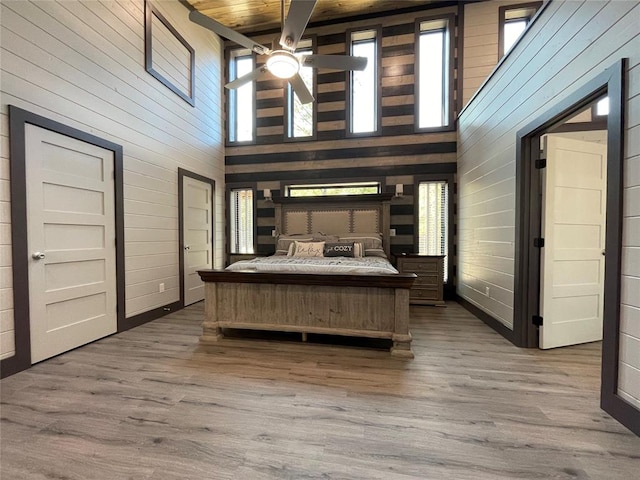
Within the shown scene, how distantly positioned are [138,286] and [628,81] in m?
4.67

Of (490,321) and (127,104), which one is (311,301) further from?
(127,104)

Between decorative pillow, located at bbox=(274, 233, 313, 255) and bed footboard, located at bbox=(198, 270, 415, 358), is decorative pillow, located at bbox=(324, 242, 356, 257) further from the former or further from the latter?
bed footboard, located at bbox=(198, 270, 415, 358)

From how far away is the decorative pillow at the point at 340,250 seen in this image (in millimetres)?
4117

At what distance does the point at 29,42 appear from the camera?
2.29 metres

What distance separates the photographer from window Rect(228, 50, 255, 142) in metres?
5.32

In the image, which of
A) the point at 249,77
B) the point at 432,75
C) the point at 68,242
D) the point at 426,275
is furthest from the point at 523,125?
the point at 68,242

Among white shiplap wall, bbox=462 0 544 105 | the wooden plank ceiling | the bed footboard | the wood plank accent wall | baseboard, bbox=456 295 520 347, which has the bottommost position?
baseboard, bbox=456 295 520 347

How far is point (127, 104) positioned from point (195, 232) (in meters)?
1.97

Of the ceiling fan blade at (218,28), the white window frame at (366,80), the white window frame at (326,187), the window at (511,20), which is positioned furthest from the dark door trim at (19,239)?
the window at (511,20)

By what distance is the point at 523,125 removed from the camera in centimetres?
271

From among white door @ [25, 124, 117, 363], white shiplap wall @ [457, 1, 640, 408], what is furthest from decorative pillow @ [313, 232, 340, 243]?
white door @ [25, 124, 117, 363]

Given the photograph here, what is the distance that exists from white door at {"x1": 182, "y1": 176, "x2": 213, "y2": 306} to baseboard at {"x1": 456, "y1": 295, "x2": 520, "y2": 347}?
13.5 ft

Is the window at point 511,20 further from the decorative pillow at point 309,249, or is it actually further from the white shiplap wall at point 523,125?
the decorative pillow at point 309,249

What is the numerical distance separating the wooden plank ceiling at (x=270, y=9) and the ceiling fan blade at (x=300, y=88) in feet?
7.18
